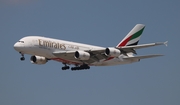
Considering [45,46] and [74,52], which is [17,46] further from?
[74,52]

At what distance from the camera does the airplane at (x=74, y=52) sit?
65.9 metres

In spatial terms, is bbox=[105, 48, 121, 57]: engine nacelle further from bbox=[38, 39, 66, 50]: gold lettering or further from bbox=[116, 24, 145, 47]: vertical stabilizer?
bbox=[116, 24, 145, 47]: vertical stabilizer

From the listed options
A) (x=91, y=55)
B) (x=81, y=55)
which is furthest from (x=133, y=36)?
(x=81, y=55)

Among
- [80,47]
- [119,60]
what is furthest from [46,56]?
[119,60]

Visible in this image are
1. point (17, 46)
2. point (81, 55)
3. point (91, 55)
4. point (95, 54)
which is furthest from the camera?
point (91, 55)

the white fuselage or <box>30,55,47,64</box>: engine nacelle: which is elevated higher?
the white fuselage

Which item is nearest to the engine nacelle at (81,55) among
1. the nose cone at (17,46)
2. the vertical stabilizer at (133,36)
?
the nose cone at (17,46)

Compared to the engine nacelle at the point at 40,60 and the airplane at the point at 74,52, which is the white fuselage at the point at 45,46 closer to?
the airplane at the point at 74,52

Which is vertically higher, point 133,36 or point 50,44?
point 133,36

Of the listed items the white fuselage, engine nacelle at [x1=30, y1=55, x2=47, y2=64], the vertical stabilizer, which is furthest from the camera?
the vertical stabilizer

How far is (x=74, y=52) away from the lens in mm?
67750

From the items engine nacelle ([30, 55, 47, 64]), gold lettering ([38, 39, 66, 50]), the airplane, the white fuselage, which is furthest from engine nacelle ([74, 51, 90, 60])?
engine nacelle ([30, 55, 47, 64])

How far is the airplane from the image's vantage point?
65.9 m

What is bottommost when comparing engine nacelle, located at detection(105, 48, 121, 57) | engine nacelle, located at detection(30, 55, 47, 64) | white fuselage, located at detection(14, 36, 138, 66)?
engine nacelle, located at detection(30, 55, 47, 64)
